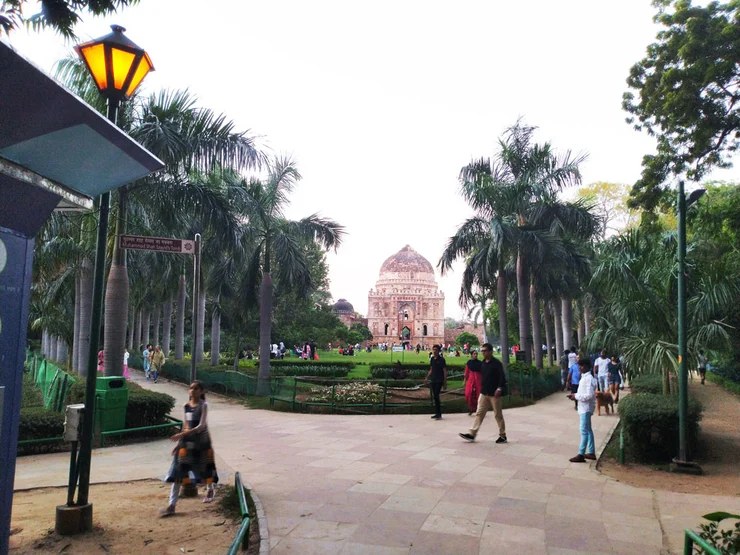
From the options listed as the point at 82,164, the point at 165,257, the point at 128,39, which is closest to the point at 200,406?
the point at 82,164

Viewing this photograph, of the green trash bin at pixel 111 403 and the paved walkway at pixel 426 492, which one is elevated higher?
the green trash bin at pixel 111 403

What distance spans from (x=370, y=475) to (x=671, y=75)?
10.4 m

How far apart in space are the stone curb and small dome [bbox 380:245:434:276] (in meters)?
78.1

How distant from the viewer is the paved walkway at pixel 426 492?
473 centimetres

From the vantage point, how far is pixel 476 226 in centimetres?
1864

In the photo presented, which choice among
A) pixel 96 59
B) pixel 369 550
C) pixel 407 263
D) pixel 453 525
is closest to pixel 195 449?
pixel 369 550

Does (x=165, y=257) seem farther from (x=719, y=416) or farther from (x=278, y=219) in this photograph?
(x=719, y=416)

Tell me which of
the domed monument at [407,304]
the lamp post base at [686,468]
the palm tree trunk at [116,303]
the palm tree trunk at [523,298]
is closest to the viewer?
the lamp post base at [686,468]

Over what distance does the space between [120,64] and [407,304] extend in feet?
256

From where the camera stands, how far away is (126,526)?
495 centimetres

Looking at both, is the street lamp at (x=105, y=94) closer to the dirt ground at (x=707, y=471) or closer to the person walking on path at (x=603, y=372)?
the dirt ground at (x=707, y=471)

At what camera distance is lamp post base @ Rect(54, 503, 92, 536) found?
4.66m

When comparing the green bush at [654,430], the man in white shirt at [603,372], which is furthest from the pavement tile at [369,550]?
the man in white shirt at [603,372]

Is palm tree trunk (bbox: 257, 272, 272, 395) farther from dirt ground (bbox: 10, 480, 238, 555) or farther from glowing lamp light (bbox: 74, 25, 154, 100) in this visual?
glowing lamp light (bbox: 74, 25, 154, 100)
